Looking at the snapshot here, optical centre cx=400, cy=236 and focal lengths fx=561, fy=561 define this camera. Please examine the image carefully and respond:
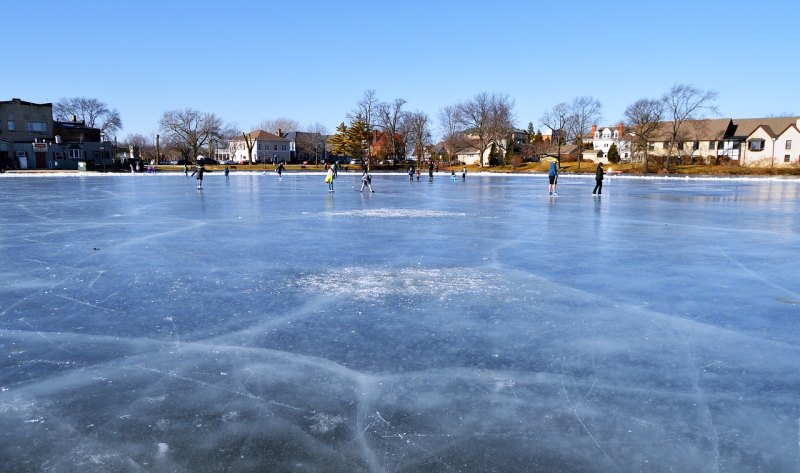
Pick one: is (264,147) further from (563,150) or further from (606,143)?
(606,143)

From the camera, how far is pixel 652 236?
11.4 metres

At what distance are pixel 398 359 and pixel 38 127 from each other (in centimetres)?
7253

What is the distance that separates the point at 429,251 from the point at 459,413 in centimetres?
601

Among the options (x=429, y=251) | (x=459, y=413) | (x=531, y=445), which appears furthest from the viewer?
(x=429, y=251)

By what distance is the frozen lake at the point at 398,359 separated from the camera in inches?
117

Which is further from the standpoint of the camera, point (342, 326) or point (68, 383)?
point (342, 326)

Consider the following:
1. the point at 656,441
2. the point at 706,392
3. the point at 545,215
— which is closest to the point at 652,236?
the point at 545,215

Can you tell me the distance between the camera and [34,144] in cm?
5925

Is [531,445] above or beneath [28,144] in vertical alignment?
beneath

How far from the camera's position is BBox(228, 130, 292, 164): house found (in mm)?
106688

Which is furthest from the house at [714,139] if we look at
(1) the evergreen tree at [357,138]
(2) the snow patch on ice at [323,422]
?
(2) the snow patch on ice at [323,422]

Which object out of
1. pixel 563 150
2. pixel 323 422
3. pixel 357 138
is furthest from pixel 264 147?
pixel 323 422

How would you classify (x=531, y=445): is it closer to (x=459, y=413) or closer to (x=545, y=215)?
(x=459, y=413)

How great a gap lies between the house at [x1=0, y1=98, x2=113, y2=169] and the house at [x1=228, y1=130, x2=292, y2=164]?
4053cm
